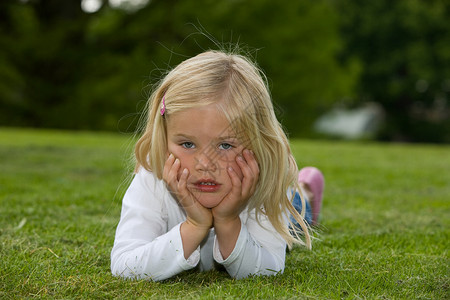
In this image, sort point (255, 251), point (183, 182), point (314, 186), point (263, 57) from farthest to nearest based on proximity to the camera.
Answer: point (263, 57), point (314, 186), point (255, 251), point (183, 182)

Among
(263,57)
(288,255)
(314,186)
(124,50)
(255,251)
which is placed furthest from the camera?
(263,57)

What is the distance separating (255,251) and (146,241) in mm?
507

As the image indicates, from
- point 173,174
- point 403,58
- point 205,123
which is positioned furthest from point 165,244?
point 403,58

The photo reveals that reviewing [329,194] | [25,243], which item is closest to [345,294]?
[25,243]

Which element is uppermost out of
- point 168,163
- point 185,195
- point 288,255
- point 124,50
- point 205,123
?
point 124,50

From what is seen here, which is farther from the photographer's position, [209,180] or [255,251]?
[255,251]

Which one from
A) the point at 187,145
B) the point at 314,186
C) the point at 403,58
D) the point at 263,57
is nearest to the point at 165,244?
the point at 187,145

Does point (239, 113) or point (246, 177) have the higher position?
point (239, 113)

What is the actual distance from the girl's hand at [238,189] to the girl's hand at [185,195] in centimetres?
4

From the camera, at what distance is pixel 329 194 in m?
5.71

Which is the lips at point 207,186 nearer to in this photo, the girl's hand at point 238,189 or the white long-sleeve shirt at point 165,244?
the girl's hand at point 238,189

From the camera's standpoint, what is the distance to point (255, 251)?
2568mm

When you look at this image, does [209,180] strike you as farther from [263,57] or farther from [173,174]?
[263,57]

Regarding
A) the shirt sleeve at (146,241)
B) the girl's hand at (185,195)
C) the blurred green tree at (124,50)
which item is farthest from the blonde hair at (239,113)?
the blurred green tree at (124,50)
